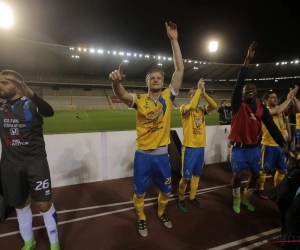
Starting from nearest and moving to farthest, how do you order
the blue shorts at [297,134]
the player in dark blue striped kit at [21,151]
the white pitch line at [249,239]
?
the player in dark blue striped kit at [21,151] < the white pitch line at [249,239] < the blue shorts at [297,134]

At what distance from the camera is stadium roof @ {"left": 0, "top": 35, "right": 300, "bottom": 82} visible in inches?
1088

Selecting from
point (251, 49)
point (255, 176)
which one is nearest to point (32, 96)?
point (251, 49)

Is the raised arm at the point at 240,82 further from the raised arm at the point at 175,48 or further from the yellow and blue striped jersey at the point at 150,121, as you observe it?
the yellow and blue striped jersey at the point at 150,121

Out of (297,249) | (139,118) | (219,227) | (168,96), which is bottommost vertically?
(219,227)

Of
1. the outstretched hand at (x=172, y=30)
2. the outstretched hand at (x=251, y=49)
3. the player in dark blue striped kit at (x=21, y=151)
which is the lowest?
the player in dark blue striped kit at (x=21, y=151)

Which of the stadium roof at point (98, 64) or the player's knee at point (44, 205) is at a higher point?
the stadium roof at point (98, 64)

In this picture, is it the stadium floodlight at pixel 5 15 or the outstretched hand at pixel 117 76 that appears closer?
the outstretched hand at pixel 117 76

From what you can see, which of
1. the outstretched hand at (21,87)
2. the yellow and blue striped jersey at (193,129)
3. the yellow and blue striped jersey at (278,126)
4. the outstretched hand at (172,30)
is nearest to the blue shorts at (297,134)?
the yellow and blue striped jersey at (278,126)

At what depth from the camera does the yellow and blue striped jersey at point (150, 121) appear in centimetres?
260

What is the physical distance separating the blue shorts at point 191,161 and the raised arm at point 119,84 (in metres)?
1.68

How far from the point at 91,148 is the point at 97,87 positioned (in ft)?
121

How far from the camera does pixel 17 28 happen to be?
Result: 21.8 meters

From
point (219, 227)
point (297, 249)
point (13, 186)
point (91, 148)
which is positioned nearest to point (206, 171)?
point (219, 227)

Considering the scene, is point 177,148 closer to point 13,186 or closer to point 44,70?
point 13,186
